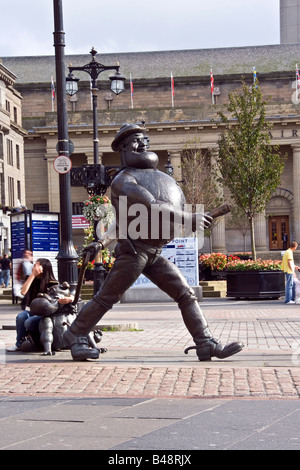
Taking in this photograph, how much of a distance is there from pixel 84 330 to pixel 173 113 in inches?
2185

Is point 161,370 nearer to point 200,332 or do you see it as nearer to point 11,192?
point 200,332

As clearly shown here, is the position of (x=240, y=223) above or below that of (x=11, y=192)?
below

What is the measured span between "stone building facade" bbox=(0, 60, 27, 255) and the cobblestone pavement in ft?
143

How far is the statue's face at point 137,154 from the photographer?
831 cm

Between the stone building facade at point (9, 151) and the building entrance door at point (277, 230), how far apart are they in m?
19.3

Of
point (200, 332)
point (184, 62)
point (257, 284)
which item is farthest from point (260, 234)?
point (200, 332)

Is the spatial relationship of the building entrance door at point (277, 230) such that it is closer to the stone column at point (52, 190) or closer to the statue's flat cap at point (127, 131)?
the stone column at point (52, 190)

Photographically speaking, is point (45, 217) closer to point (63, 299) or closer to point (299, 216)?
point (63, 299)

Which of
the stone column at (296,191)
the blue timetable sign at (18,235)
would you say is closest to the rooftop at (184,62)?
the stone column at (296,191)

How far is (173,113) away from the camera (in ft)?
207

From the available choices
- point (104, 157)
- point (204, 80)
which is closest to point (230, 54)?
point (204, 80)

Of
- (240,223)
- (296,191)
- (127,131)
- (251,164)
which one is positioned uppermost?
(296,191)

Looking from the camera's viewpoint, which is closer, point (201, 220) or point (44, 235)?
point (201, 220)

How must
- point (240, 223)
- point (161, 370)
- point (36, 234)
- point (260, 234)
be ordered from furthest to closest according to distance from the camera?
point (260, 234) → point (240, 223) → point (36, 234) → point (161, 370)
